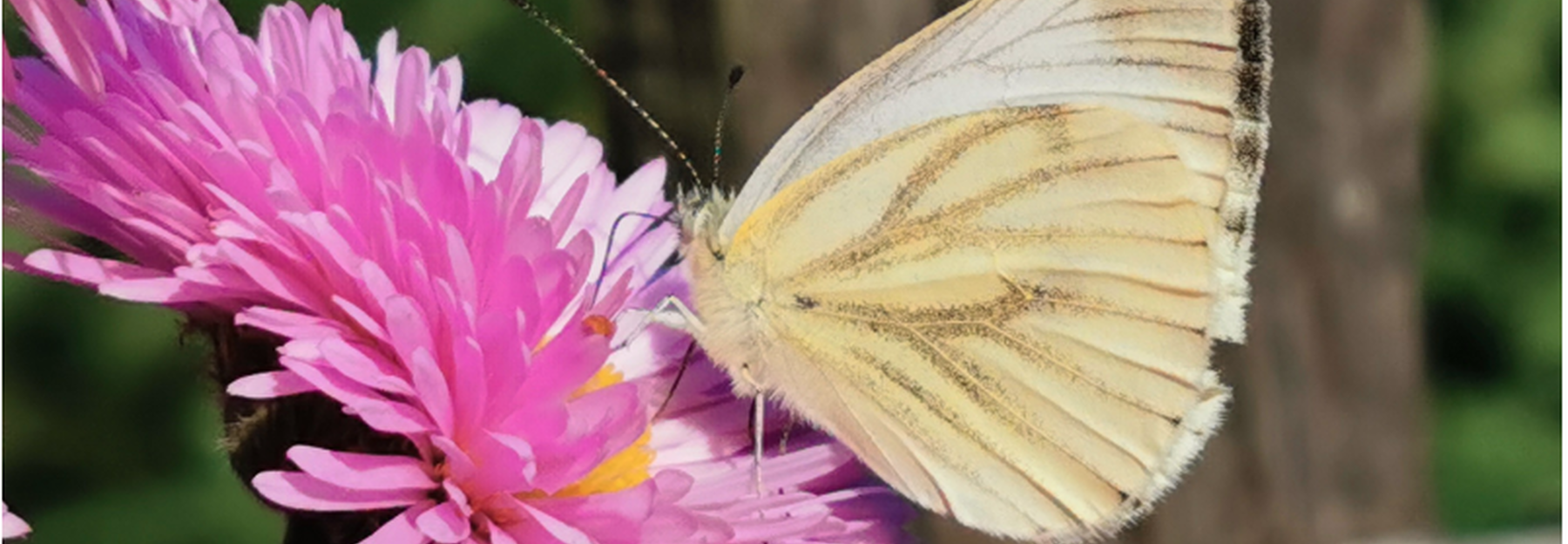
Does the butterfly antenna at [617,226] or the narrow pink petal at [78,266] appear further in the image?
the butterfly antenna at [617,226]

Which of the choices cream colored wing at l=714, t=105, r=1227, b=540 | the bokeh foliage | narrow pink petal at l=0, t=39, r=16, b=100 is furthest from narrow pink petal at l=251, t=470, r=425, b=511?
the bokeh foliage

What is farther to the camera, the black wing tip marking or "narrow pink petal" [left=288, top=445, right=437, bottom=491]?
the black wing tip marking

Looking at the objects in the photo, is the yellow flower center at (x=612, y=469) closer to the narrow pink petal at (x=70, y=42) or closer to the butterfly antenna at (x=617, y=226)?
the butterfly antenna at (x=617, y=226)

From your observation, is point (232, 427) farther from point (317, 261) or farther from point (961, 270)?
point (961, 270)

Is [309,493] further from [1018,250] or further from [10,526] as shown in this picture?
[1018,250]

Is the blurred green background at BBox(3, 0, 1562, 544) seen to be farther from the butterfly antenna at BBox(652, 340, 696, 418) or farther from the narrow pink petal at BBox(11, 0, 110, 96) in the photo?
the narrow pink petal at BBox(11, 0, 110, 96)

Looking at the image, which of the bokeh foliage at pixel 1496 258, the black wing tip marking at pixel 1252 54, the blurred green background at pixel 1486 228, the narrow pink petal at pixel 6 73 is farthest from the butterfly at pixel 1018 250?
the bokeh foliage at pixel 1496 258

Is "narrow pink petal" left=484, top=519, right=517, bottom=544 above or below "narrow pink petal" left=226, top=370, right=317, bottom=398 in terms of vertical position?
below
